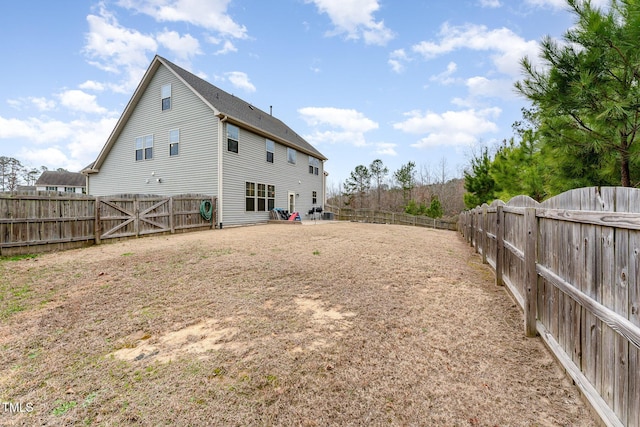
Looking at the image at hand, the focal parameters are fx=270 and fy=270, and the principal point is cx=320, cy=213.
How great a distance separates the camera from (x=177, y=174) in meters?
13.3

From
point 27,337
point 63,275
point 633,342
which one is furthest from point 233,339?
point 63,275

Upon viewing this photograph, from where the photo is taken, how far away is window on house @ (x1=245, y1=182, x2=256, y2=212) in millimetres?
13688

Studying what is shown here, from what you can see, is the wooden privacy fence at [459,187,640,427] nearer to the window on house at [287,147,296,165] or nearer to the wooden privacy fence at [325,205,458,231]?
the window on house at [287,147,296,165]

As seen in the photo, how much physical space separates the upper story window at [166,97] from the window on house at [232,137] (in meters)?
3.67

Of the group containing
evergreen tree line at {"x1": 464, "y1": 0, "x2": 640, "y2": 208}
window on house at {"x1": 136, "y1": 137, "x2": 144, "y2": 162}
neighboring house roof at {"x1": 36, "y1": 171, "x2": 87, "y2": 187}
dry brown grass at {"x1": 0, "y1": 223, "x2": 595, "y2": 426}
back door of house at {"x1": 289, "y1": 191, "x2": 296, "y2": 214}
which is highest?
neighboring house roof at {"x1": 36, "y1": 171, "x2": 87, "y2": 187}

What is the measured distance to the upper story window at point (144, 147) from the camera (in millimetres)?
14148

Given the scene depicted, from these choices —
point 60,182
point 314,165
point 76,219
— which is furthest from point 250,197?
point 60,182

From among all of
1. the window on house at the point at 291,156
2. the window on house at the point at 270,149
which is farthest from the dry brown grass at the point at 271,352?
the window on house at the point at 291,156

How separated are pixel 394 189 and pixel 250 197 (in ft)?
69.8

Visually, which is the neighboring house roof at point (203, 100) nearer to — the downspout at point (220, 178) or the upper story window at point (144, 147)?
the downspout at point (220, 178)

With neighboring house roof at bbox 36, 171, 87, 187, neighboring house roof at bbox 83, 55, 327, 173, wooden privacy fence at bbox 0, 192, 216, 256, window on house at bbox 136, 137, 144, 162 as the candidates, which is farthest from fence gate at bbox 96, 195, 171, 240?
neighboring house roof at bbox 36, 171, 87, 187

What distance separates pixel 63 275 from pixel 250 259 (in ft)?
10.3

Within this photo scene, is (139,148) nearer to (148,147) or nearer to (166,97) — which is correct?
(148,147)

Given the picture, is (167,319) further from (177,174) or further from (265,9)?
(265,9)
